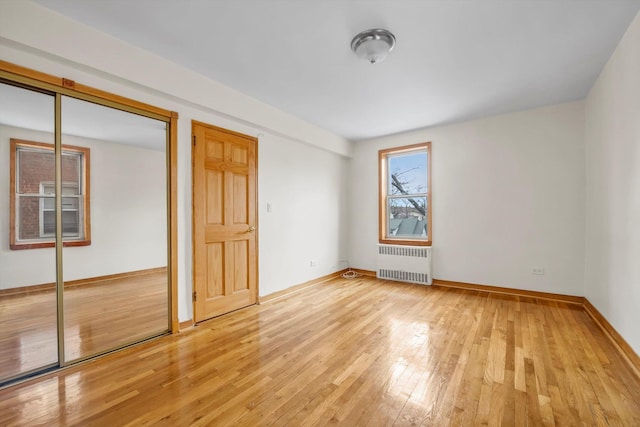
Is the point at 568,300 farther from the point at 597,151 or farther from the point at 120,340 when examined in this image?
the point at 120,340

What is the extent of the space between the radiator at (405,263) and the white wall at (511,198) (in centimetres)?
20

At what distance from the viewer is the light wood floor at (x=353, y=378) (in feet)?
5.37

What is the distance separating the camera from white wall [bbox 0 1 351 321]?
6.59ft

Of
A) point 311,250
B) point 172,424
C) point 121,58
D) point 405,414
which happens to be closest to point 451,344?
point 405,414

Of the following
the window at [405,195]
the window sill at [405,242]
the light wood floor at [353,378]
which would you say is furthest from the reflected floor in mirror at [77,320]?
the window at [405,195]

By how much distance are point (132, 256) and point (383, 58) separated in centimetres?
388

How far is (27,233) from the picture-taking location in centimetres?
248

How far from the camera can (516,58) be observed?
2633 millimetres

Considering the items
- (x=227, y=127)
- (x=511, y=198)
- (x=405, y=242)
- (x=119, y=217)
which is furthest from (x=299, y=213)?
(x=511, y=198)

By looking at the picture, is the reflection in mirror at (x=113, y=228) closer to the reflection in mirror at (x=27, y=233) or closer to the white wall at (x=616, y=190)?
the reflection in mirror at (x=27, y=233)

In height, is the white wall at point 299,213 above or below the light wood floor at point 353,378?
above

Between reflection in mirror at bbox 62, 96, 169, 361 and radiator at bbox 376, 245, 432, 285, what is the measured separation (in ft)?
11.6

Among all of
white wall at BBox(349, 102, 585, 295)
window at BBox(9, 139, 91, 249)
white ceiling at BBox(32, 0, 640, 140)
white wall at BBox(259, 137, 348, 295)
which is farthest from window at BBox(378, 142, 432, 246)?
window at BBox(9, 139, 91, 249)

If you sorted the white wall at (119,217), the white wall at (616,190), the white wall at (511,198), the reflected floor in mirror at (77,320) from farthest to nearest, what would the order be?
the white wall at (511,198) → the white wall at (119,217) → the reflected floor in mirror at (77,320) → the white wall at (616,190)
